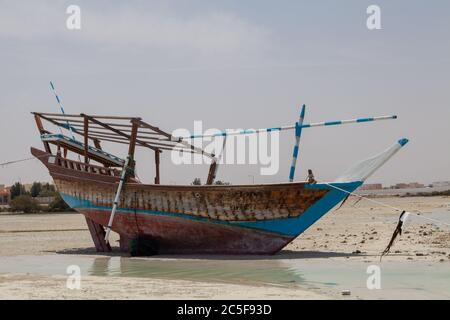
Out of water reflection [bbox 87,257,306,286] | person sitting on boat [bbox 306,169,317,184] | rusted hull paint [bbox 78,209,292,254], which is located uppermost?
person sitting on boat [bbox 306,169,317,184]

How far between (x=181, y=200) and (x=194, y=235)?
0.99m

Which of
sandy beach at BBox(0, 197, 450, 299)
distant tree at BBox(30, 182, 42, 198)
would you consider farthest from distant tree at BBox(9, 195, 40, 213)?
distant tree at BBox(30, 182, 42, 198)

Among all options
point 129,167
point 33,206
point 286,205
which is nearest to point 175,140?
point 129,167

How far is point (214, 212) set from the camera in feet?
52.9

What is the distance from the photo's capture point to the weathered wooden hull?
15.4 metres

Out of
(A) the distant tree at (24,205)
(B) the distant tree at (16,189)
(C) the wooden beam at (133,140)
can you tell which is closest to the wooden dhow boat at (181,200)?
(C) the wooden beam at (133,140)

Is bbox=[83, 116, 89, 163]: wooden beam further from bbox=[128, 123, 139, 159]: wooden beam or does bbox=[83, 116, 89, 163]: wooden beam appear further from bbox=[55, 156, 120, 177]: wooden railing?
bbox=[128, 123, 139, 159]: wooden beam

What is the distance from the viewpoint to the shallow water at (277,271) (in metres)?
10.5

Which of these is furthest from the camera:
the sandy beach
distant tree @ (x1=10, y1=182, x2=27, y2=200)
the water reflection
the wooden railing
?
distant tree @ (x1=10, y1=182, x2=27, y2=200)

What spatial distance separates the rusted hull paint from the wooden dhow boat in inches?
1.0

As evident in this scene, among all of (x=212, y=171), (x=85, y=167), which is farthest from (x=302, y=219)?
(x=85, y=167)

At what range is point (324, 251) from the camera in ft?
55.2
